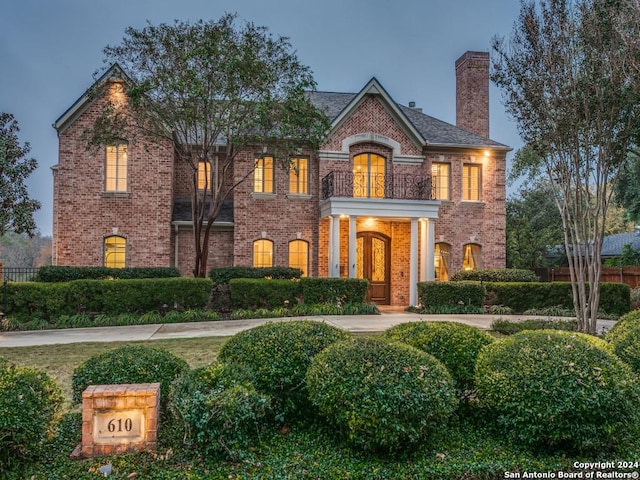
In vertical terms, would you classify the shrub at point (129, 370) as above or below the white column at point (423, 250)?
below

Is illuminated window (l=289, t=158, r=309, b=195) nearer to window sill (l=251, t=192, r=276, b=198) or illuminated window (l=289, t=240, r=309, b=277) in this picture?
window sill (l=251, t=192, r=276, b=198)

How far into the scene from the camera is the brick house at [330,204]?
15.9 meters

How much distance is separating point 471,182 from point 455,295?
18.8 feet

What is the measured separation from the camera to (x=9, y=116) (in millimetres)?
12500

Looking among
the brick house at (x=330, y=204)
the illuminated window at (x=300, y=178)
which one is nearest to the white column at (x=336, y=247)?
the brick house at (x=330, y=204)

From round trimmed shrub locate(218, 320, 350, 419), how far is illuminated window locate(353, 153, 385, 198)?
41.6 feet

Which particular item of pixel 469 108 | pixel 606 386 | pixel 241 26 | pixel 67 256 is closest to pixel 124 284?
pixel 67 256

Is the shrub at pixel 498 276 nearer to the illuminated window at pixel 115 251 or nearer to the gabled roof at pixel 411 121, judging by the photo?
the gabled roof at pixel 411 121

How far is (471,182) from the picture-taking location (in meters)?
18.4

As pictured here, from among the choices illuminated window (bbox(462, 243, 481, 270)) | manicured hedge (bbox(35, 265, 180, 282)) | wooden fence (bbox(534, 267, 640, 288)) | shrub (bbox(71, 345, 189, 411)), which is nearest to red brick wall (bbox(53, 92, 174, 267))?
manicured hedge (bbox(35, 265, 180, 282))

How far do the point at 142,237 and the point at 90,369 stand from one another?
482 inches

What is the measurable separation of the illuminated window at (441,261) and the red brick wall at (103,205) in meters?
9.81

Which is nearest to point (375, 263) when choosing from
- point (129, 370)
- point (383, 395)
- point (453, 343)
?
point (453, 343)

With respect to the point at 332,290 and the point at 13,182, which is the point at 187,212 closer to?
the point at 13,182
